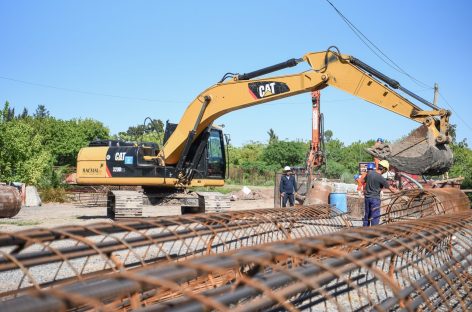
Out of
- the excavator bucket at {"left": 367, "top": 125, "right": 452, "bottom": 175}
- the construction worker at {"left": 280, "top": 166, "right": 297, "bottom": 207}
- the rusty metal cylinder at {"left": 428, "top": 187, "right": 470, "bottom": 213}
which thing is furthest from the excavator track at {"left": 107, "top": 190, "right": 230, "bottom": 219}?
the rusty metal cylinder at {"left": 428, "top": 187, "right": 470, "bottom": 213}

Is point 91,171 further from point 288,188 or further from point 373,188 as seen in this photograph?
point 373,188

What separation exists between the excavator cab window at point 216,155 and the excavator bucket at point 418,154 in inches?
A: 185

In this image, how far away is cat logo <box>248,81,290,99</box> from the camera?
39.0 ft

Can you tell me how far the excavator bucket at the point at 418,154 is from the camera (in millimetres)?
9992

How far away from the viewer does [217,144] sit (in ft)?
47.1

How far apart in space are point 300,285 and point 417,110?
31.1ft

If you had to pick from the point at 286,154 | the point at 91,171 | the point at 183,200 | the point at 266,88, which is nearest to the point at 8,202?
the point at 91,171

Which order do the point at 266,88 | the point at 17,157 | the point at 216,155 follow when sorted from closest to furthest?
the point at 266,88 < the point at 216,155 < the point at 17,157

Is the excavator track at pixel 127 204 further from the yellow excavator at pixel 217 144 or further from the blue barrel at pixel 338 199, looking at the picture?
the blue barrel at pixel 338 199

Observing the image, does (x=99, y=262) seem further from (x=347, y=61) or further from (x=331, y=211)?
(x=347, y=61)

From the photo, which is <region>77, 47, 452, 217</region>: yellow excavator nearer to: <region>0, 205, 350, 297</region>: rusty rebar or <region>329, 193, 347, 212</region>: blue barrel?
<region>329, 193, 347, 212</region>: blue barrel

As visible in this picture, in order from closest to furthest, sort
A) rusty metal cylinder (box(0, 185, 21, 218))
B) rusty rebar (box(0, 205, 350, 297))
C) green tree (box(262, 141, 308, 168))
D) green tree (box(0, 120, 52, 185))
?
rusty rebar (box(0, 205, 350, 297))
rusty metal cylinder (box(0, 185, 21, 218))
green tree (box(0, 120, 52, 185))
green tree (box(262, 141, 308, 168))

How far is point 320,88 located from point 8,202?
27.6 ft

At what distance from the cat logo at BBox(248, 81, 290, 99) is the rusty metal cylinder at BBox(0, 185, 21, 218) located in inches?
268
